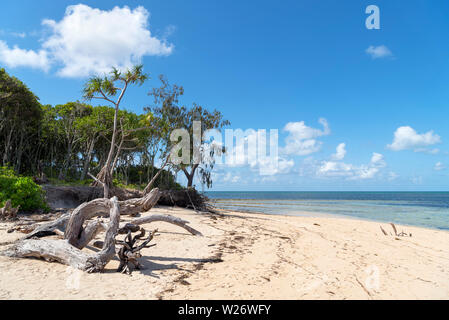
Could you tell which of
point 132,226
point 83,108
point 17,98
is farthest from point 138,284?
point 83,108

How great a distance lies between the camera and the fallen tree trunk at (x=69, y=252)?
487cm

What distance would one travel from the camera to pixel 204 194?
70.0ft

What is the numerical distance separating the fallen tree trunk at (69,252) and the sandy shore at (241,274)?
0.15 meters

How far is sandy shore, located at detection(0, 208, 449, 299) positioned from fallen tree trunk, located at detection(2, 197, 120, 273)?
0.51 feet

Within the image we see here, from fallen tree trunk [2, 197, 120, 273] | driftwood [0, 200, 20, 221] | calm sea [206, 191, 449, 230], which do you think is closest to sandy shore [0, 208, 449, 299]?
fallen tree trunk [2, 197, 120, 273]

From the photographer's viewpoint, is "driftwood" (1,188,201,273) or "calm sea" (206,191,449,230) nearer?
"driftwood" (1,188,201,273)

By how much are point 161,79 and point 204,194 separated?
33.1 ft

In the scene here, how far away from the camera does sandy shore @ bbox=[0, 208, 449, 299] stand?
4.34m

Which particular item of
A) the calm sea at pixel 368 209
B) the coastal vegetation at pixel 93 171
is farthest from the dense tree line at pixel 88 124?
the calm sea at pixel 368 209

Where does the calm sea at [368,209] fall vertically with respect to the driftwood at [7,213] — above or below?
below

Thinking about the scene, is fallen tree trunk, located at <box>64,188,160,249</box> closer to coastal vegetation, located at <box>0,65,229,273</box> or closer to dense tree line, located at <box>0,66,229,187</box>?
coastal vegetation, located at <box>0,65,229,273</box>

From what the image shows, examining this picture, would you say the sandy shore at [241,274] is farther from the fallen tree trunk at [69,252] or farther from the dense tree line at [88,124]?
the dense tree line at [88,124]

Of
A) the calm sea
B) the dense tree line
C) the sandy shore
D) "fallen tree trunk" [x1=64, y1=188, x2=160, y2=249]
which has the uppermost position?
the dense tree line

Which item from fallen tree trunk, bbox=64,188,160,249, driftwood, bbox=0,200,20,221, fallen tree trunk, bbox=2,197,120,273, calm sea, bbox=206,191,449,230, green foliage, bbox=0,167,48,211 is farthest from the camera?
calm sea, bbox=206,191,449,230
